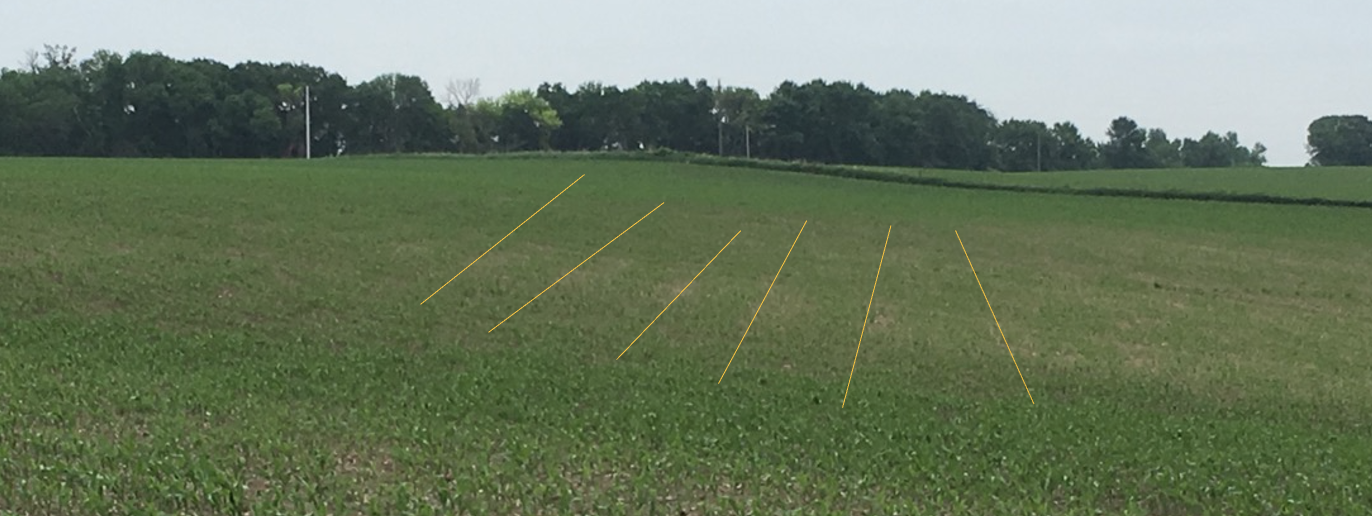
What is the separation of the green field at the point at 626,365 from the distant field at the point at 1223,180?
21.3m

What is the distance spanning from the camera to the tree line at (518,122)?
88000mm

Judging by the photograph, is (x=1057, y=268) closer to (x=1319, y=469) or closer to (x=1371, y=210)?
(x=1319, y=469)

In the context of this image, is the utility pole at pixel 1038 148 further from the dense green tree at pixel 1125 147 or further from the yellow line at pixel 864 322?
the yellow line at pixel 864 322

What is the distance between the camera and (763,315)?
20.5 m

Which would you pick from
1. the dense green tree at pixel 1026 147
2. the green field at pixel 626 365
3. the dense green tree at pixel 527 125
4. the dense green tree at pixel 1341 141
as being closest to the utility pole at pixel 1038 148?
the dense green tree at pixel 1026 147

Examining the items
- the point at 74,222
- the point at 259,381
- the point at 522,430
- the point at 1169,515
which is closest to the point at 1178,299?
the point at 1169,515

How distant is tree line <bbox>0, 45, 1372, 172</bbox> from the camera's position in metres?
88.0

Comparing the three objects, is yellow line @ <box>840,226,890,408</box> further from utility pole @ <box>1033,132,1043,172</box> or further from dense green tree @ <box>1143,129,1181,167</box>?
dense green tree @ <box>1143,129,1181,167</box>

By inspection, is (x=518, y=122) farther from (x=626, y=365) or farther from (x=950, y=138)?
(x=626, y=365)

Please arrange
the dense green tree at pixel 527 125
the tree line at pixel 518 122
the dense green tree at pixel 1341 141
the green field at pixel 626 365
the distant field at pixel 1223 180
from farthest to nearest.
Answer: the dense green tree at pixel 1341 141, the dense green tree at pixel 527 125, the tree line at pixel 518 122, the distant field at pixel 1223 180, the green field at pixel 626 365

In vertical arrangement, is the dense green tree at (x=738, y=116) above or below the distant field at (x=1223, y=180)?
above

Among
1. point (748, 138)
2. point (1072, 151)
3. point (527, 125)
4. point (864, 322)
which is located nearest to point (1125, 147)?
point (1072, 151)

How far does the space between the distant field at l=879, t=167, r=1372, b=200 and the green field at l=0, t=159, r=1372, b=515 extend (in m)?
21.3

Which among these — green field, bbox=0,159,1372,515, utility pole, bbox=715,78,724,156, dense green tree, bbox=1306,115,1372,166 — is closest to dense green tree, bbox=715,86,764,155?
A: utility pole, bbox=715,78,724,156
